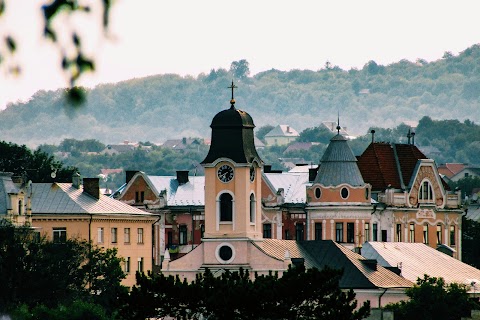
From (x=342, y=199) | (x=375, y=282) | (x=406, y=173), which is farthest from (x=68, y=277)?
(x=406, y=173)

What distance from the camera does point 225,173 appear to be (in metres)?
95.6

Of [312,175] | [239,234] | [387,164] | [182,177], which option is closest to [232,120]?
[239,234]

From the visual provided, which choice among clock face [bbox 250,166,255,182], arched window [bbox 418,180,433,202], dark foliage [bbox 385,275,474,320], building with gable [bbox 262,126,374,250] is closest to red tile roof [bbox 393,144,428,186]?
arched window [bbox 418,180,433,202]

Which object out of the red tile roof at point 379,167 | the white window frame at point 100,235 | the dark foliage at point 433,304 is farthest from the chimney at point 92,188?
the dark foliage at point 433,304

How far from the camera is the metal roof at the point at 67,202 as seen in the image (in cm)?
10444

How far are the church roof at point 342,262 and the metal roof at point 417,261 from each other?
14.3 ft

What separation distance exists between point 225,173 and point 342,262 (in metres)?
7.68

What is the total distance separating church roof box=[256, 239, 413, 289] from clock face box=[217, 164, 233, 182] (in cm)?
380

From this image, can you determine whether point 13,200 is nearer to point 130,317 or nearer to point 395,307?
point 395,307

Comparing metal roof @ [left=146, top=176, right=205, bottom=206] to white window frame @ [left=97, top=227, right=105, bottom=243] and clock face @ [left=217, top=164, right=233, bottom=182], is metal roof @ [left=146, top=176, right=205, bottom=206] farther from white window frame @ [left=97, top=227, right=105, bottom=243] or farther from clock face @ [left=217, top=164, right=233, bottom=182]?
clock face @ [left=217, top=164, right=233, bottom=182]

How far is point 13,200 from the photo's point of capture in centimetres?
9475

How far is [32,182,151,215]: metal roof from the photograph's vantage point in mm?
104438

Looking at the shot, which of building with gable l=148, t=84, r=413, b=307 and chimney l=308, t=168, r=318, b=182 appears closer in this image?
building with gable l=148, t=84, r=413, b=307

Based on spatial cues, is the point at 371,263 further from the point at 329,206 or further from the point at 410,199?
the point at 410,199
